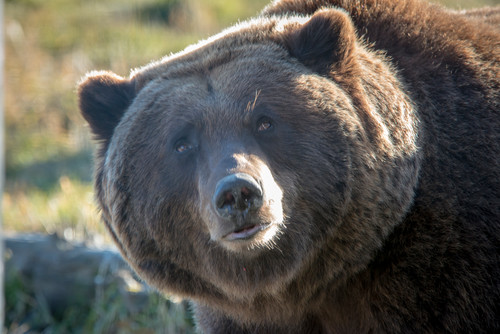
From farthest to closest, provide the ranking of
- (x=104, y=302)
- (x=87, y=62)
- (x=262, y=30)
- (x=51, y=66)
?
(x=51, y=66) < (x=87, y=62) < (x=104, y=302) < (x=262, y=30)

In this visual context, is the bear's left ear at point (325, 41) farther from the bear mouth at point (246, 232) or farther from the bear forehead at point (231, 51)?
the bear mouth at point (246, 232)

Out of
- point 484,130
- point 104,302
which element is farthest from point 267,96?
point 104,302

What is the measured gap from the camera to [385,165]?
13.7 feet

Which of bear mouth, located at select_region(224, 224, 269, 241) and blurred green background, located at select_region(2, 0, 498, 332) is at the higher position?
bear mouth, located at select_region(224, 224, 269, 241)

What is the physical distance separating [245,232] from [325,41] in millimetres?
1384

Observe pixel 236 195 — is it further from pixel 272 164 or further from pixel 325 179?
pixel 325 179

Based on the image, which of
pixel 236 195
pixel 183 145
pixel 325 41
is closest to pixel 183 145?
pixel 183 145

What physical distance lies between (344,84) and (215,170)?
1064 millimetres

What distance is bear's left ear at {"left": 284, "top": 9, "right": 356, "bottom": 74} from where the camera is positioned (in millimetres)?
4266

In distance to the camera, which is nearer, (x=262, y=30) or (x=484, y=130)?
(x=484, y=130)

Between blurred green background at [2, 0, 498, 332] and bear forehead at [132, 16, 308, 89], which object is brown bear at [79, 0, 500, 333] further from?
blurred green background at [2, 0, 498, 332]

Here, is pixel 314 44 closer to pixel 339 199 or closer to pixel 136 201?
pixel 339 199

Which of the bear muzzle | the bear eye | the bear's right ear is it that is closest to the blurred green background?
the bear's right ear

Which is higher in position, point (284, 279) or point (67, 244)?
point (284, 279)
